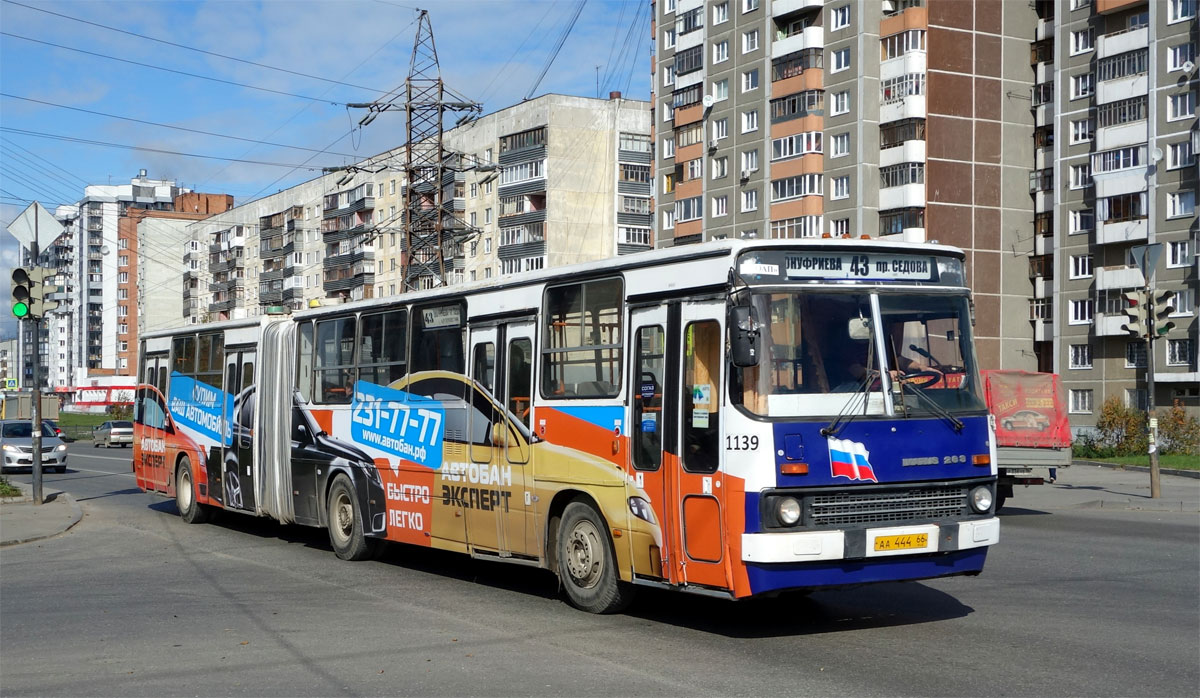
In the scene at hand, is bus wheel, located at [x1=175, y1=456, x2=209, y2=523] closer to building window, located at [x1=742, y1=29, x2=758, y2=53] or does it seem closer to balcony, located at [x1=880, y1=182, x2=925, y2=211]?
balcony, located at [x1=880, y1=182, x2=925, y2=211]

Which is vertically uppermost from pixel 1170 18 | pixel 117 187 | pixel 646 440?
pixel 117 187

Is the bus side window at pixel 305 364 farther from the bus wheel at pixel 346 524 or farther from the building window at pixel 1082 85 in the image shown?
the building window at pixel 1082 85

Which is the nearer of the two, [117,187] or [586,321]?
[586,321]

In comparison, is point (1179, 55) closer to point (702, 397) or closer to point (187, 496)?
point (187, 496)

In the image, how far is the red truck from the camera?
2112 cm

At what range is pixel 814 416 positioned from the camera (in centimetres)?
918

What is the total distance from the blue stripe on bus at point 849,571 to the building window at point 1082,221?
6026 centimetres

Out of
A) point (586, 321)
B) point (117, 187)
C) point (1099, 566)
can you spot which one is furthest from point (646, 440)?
point (117, 187)

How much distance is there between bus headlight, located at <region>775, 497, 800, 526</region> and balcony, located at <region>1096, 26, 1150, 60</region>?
59688 mm

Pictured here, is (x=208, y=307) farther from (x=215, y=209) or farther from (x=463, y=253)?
(x=463, y=253)

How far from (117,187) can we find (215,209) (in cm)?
3701

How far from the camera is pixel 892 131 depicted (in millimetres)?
67625

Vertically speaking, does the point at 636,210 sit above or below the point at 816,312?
above

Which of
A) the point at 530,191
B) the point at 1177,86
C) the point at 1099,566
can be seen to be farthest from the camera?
the point at 530,191
